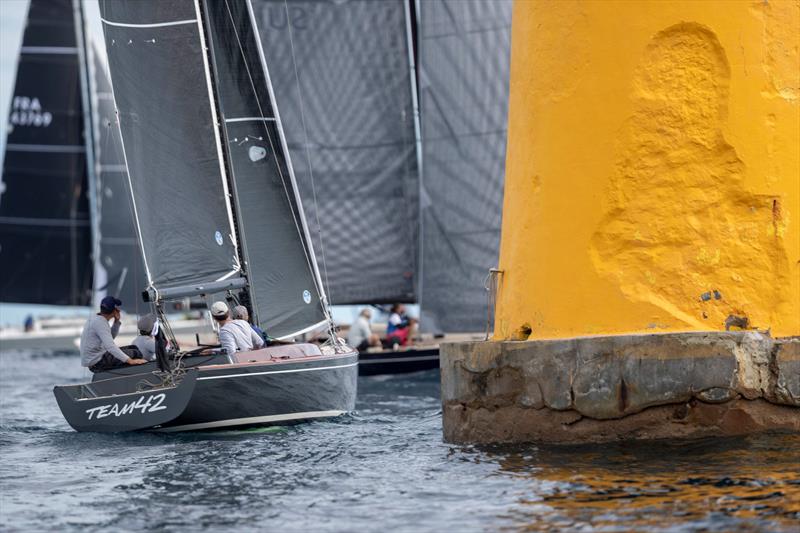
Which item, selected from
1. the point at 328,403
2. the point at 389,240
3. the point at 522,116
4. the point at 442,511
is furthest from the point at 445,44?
the point at 442,511

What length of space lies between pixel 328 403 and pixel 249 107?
5.04 metres

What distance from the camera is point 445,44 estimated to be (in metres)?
30.6

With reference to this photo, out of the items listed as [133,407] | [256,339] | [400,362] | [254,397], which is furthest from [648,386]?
[400,362]

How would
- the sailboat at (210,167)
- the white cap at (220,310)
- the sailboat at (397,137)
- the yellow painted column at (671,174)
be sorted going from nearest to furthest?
1. the yellow painted column at (671,174)
2. the white cap at (220,310)
3. the sailboat at (210,167)
4. the sailboat at (397,137)

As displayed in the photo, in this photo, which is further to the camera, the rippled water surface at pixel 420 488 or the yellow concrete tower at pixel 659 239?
the yellow concrete tower at pixel 659 239

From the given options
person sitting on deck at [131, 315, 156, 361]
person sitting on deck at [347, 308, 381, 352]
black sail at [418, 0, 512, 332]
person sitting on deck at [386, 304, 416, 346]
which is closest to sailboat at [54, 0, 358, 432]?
person sitting on deck at [131, 315, 156, 361]

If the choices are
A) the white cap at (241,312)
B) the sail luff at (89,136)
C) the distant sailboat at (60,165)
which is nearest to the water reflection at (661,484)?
the white cap at (241,312)

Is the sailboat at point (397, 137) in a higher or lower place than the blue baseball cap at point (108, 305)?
higher

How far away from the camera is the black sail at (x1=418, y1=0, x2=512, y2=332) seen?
30250 millimetres

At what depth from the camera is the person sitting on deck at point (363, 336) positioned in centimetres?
3019

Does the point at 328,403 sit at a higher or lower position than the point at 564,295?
lower

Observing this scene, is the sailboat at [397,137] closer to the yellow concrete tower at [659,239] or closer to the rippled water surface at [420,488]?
the rippled water surface at [420,488]

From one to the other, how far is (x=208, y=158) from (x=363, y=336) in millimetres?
11966

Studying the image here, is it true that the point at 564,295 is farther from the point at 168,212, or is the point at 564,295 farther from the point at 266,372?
the point at 168,212
